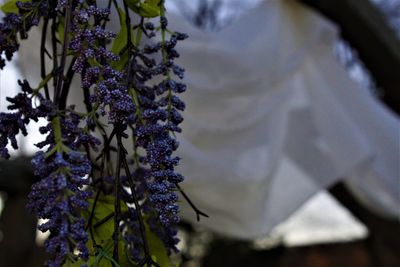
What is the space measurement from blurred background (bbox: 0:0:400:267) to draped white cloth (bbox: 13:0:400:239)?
0.08 m

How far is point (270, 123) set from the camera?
5.25 feet

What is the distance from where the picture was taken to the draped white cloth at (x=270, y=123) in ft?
4.67

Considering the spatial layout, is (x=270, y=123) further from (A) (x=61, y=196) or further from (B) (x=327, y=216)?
(B) (x=327, y=216)

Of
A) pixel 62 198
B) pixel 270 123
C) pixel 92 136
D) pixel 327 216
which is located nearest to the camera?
pixel 62 198

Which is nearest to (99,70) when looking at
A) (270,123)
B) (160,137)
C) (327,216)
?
(160,137)

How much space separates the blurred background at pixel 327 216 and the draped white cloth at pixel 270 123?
81mm

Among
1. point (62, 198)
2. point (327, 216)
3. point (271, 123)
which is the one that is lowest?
point (327, 216)

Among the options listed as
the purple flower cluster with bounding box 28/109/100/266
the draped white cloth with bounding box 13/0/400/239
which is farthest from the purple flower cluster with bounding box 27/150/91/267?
the draped white cloth with bounding box 13/0/400/239

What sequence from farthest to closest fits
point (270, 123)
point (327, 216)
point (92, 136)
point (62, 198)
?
point (327, 216) < point (270, 123) < point (92, 136) < point (62, 198)

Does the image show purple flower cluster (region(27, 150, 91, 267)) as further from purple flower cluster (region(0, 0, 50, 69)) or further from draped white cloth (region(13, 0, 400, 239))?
draped white cloth (region(13, 0, 400, 239))

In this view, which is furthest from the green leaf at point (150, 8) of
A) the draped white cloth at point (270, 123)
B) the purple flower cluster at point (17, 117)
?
the draped white cloth at point (270, 123)

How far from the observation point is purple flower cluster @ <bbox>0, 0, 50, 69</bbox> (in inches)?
19.2

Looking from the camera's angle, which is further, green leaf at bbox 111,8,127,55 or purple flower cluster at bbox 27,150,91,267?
green leaf at bbox 111,8,127,55

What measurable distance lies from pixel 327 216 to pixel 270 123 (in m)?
2.66
